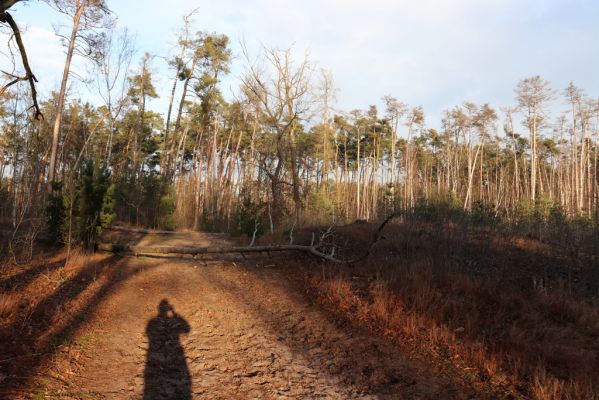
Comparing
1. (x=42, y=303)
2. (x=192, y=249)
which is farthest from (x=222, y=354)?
(x=192, y=249)

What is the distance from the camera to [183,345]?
519cm

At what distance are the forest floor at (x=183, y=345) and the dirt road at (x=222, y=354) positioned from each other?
13 millimetres

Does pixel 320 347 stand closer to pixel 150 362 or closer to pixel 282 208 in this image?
pixel 150 362

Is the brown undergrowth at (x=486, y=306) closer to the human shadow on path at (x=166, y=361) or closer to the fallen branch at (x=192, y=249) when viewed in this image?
the fallen branch at (x=192, y=249)

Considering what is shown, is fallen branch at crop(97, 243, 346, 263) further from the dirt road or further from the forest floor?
the dirt road

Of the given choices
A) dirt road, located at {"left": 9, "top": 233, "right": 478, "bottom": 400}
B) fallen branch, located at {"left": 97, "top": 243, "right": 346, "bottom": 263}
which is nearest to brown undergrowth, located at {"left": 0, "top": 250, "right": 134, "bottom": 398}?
dirt road, located at {"left": 9, "top": 233, "right": 478, "bottom": 400}

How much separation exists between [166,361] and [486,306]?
16.4ft

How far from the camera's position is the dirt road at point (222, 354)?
12.9 feet

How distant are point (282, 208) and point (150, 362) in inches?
501

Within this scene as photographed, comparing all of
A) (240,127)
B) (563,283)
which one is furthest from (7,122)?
(563,283)

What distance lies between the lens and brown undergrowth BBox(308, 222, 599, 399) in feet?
13.7

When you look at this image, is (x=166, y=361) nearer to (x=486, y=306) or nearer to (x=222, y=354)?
(x=222, y=354)

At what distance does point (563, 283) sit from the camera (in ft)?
22.4

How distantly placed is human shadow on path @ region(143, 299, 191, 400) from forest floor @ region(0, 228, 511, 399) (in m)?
0.01
